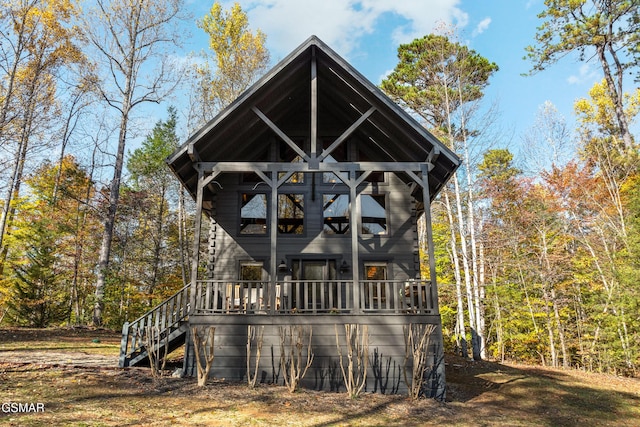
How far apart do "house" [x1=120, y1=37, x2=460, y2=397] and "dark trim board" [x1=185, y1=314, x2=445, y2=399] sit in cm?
2

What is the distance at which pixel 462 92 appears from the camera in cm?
1712

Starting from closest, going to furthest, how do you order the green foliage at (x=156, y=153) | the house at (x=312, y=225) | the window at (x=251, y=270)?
1. the house at (x=312, y=225)
2. the window at (x=251, y=270)
3. the green foliage at (x=156, y=153)

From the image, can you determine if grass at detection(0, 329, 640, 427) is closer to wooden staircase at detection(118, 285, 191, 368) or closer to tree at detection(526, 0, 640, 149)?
wooden staircase at detection(118, 285, 191, 368)

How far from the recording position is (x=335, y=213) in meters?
12.1

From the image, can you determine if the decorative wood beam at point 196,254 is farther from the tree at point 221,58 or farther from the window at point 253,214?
the tree at point 221,58

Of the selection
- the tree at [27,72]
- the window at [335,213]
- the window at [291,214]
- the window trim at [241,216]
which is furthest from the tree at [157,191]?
the window at [335,213]

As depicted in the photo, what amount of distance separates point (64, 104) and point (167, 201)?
294 inches

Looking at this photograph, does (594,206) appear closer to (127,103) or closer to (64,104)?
(127,103)

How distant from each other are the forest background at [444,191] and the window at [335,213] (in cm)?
608

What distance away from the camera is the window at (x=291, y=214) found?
473 inches

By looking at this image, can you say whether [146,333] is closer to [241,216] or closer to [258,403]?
[258,403]

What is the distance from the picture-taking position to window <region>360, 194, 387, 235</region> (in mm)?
12039

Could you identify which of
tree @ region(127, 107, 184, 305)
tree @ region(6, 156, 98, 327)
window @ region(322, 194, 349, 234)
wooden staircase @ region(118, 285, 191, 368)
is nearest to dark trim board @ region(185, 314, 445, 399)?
wooden staircase @ region(118, 285, 191, 368)

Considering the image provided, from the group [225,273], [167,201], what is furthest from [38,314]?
[225,273]
